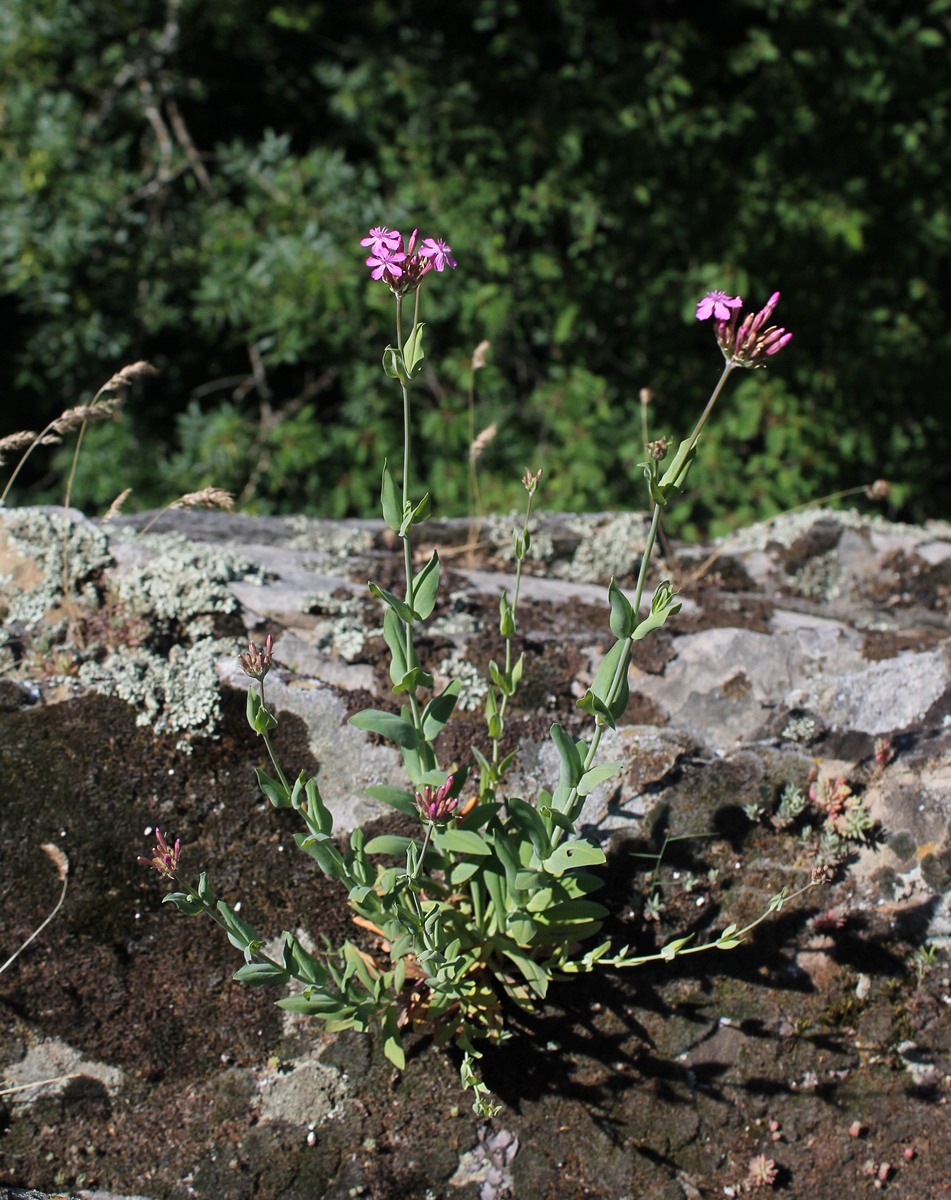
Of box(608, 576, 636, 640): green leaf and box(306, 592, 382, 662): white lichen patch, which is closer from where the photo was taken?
box(608, 576, 636, 640): green leaf

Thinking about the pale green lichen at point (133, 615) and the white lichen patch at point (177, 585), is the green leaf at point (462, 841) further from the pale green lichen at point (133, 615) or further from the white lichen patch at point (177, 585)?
the white lichen patch at point (177, 585)

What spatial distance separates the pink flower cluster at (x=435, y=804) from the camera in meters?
2.01

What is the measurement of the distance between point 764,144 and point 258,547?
4347 millimetres

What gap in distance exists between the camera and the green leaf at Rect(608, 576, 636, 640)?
76.5 inches

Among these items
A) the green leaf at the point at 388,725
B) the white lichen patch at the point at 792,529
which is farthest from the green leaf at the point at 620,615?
the white lichen patch at the point at 792,529

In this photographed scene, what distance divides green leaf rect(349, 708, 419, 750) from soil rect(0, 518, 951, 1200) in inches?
23.7

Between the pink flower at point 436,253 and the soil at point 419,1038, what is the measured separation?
138 cm

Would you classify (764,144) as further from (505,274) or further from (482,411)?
(482,411)

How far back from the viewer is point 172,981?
2.53 m

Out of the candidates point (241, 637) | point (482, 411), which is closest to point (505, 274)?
point (482, 411)

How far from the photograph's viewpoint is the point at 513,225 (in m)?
6.08

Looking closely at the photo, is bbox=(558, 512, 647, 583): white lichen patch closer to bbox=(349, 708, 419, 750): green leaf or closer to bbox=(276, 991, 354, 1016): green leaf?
bbox=(349, 708, 419, 750): green leaf

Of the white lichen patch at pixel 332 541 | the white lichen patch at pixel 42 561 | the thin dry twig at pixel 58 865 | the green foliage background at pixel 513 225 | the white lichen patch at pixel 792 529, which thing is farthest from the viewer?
the green foliage background at pixel 513 225

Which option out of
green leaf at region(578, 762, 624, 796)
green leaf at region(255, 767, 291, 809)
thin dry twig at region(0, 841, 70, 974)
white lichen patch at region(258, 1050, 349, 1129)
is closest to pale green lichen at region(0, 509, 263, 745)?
thin dry twig at region(0, 841, 70, 974)
